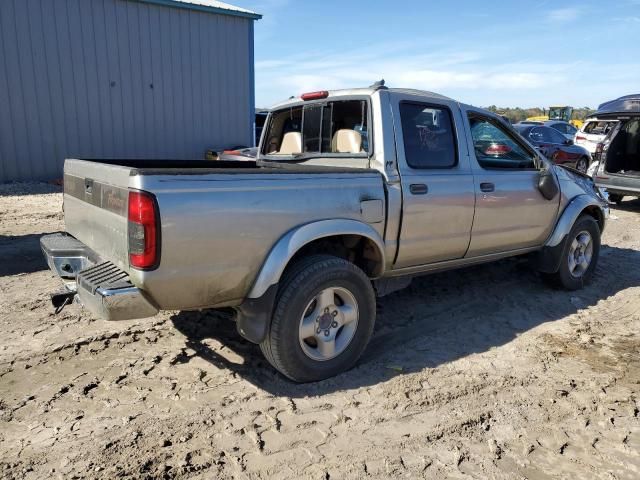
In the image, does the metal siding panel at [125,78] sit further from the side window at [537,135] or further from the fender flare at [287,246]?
the fender flare at [287,246]

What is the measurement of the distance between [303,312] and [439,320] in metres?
1.77

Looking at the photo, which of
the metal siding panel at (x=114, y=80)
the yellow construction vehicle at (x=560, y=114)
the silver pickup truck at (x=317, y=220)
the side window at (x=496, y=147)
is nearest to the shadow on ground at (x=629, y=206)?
the silver pickup truck at (x=317, y=220)

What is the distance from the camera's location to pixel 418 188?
381cm

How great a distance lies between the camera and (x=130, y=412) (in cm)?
302

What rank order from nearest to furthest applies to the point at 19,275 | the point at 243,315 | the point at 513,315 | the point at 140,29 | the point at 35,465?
the point at 35,465 → the point at 243,315 → the point at 513,315 → the point at 19,275 → the point at 140,29

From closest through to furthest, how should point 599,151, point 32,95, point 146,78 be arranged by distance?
1. point 599,151
2. point 32,95
3. point 146,78

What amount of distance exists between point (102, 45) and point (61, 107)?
72.5 inches

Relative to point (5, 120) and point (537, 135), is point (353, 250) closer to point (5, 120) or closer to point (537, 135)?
point (5, 120)

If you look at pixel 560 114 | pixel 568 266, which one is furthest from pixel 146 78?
pixel 560 114

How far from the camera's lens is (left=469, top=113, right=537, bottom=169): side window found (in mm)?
4449

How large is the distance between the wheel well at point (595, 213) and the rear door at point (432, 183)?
6.70ft

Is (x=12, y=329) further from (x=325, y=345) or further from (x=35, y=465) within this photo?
(x=325, y=345)

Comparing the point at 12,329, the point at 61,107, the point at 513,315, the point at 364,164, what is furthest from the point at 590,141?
the point at 12,329

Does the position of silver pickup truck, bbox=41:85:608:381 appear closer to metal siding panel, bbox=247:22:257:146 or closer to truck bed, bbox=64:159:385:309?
truck bed, bbox=64:159:385:309
